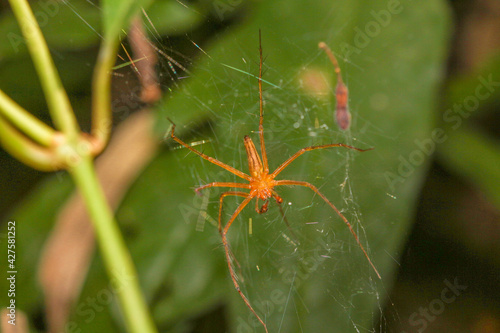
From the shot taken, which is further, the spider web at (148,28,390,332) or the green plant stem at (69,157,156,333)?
the spider web at (148,28,390,332)

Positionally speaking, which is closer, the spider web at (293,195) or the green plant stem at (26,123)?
the green plant stem at (26,123)

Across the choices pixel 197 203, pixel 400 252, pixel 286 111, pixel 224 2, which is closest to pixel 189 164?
pixel 197 203

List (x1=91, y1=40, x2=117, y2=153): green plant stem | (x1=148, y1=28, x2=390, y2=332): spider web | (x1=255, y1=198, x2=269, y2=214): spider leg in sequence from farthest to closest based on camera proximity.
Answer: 1. (x1=255, y1=198, x2=269, y2=214): spider leg
2. (x1=148, y1=28, x2=390, y2=332): spider web
3. (x1=91, y1=40, x2=117, y2=153): green plant stem

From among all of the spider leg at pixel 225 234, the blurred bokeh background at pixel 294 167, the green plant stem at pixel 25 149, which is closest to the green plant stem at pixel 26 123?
the green plant stem at pixel 25 149

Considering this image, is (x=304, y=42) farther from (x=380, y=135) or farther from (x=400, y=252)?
(x=400, y=252)

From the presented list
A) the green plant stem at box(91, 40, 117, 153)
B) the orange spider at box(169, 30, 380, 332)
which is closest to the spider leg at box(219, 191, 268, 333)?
the orange spider at box(169, 30, 380, 332)

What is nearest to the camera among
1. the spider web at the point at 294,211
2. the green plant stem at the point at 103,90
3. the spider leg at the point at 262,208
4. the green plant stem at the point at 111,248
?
the green plant stem at the point at 111,248

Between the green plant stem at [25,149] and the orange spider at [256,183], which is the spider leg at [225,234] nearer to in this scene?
the orange spider at [256,183]

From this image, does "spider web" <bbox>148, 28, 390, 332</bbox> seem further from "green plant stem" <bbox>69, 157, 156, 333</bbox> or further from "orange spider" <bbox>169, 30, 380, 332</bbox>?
"green plant stem" <bbox>69, 157, 156, 333</bbox>
